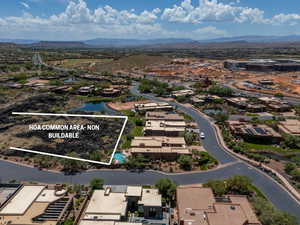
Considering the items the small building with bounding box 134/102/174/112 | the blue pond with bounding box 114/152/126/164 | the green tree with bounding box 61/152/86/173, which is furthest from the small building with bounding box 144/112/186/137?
the green tree with bounding box 61/152/86/173

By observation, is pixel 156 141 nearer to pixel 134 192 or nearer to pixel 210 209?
pixel 134 192

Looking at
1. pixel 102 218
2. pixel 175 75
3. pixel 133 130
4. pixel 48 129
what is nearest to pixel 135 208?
pixel 102 218

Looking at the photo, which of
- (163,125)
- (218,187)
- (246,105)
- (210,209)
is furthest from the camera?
(246,105)

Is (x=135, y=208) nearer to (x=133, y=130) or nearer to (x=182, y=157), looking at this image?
(x=182, y=157)

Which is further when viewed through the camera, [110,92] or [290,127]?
[110,92]

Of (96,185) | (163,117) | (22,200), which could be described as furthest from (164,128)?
(22,200)

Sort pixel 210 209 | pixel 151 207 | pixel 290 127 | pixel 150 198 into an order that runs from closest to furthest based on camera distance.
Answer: pixel 210 209 → pixel 151 207 → pixel 150 198 → pixel 290 127
